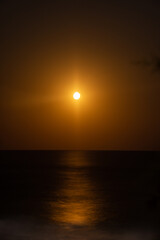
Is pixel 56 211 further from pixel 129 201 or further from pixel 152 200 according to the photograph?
pixel 152 200

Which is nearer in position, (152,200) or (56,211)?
(152,200)

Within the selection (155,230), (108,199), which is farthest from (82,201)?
(155,230)

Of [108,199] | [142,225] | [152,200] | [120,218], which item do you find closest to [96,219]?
[120,218]

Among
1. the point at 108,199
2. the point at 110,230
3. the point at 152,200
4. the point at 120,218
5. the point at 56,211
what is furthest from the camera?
the point at 108,199

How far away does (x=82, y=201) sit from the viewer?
22.8m

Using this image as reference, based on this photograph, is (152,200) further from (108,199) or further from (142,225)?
(108,199)

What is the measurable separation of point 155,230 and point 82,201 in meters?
10.5

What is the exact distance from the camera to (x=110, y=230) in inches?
532

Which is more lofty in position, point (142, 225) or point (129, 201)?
point (129, 201)

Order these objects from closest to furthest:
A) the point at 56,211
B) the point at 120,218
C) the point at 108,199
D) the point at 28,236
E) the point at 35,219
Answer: the point at 28,236
the point at 35,219
the point at 120,218
the point at 56,211
the point at 108,199

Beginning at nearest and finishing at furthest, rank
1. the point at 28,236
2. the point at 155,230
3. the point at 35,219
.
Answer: the point at 28,236
the point at 155,230
the point at 35,219

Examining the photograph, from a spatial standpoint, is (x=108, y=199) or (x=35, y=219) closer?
(x=35, y=219)

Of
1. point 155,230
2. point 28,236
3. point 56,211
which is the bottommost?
point 28,236

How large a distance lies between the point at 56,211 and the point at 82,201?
4892 mm
